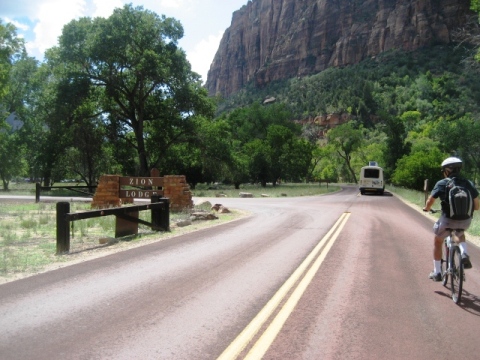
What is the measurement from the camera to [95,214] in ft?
34.8

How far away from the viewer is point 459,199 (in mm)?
6109

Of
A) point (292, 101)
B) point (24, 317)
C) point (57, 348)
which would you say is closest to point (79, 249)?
point (24, 317)

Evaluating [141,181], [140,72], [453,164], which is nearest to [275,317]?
[453,164]

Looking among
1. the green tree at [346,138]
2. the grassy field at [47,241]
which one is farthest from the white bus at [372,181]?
the green tree at [346,138]

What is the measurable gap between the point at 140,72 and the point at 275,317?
35530 millimetres

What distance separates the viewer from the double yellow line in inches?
166

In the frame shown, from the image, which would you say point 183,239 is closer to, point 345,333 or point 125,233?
point 125,233

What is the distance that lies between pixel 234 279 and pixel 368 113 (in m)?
132

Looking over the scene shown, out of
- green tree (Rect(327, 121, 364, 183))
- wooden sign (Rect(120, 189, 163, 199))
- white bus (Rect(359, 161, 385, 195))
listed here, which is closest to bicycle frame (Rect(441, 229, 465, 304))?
wooden sign (Rect(120, 189, 163, 199))

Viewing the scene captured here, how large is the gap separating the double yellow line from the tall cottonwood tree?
3189 centimetres

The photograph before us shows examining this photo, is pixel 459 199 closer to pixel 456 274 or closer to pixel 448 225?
pixel 448 225

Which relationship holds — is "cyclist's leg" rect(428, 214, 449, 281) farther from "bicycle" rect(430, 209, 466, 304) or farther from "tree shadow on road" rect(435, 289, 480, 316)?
"tree shadow on road" rect(435, 289, 480, 316)

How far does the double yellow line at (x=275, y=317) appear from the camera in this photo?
13.9ft

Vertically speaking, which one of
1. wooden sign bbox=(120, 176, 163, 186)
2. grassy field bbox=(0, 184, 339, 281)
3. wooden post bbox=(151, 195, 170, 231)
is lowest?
grassy field bbox=(0, 184, 339, 281)
